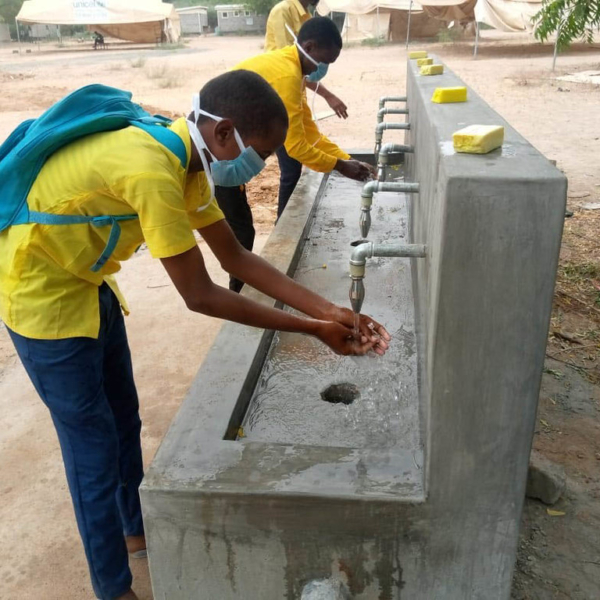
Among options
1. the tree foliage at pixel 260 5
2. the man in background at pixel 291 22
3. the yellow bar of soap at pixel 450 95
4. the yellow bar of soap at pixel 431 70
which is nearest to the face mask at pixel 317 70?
the yellow bar of soap at pixel 431 70

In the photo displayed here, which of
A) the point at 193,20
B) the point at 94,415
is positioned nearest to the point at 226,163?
the point at 94,415

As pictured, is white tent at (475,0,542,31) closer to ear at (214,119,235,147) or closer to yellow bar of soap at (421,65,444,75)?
yellow bar of soap at (421,65,444,75)

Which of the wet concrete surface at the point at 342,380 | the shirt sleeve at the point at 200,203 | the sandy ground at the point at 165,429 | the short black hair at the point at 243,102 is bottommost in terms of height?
the sandy ground at the point at 165,429

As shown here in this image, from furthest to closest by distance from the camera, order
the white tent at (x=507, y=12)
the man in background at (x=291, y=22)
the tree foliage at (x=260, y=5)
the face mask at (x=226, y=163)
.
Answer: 1. the tree foliage at (x=260, y=5)
2. the white tent at (x=507, y=12)
3. the man in background at (x=291, y=22)
4. the face mask at (x=226, y=163)

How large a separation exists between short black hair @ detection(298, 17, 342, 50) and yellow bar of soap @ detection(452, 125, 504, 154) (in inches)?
93.0

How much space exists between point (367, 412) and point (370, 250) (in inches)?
25.2

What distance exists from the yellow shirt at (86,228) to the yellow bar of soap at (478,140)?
65 cm

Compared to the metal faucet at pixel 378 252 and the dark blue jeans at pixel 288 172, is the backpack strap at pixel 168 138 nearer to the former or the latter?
the metal faucet at pixel 378 252

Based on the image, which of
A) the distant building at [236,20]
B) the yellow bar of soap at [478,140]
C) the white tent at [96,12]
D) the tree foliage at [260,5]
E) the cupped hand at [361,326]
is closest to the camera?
the yellow bar of soap at [478,140]

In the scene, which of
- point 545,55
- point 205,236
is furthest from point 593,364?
point 545,55

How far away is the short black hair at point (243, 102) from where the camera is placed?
66.0 inches

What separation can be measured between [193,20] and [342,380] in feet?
145

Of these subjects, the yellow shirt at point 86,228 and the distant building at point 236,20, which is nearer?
the yellow shirt at point 86,228

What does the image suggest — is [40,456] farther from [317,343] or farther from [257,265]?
[257,265]
